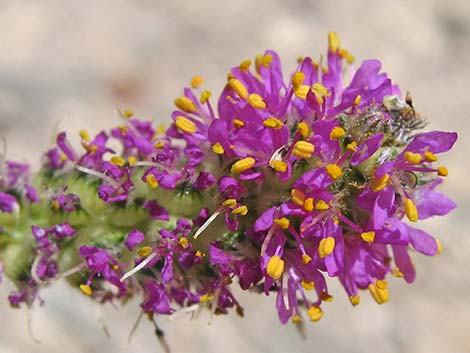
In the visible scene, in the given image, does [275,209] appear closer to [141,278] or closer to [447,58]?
[141,278]

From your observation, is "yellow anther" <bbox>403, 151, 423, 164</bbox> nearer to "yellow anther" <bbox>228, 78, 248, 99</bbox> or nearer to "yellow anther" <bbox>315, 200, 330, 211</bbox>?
"yellow anther" <bbox>315, 200, 330, 211</bbox>

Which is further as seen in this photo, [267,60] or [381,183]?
[267,60]

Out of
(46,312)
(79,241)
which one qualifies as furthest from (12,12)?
(79,241)

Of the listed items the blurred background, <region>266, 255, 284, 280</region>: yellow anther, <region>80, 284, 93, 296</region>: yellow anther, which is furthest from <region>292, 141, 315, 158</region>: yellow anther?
the blurred background

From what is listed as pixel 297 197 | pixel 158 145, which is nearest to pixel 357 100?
pixel 297 197

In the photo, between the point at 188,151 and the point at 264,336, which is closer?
the point at 188,151

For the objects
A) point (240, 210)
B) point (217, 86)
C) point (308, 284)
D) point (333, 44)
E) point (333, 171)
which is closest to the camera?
point (333, 171)

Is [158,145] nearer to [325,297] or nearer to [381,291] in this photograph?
[325,297]
